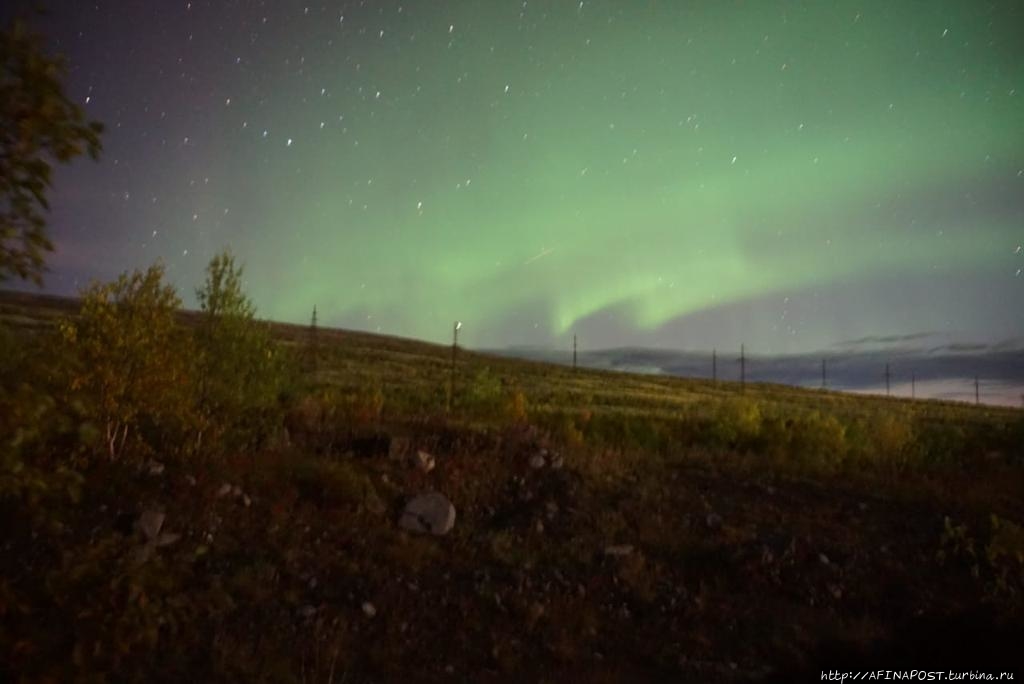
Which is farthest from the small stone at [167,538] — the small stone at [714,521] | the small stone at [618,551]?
the small stone at [714,521]

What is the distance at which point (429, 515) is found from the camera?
1230 cm

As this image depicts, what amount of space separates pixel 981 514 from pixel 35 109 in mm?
16394

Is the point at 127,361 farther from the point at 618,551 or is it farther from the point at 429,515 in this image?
the point at 618,551

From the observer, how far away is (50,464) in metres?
11.5

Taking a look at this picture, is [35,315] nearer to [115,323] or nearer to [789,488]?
[115,323]

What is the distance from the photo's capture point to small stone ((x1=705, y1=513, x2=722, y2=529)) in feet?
43.2

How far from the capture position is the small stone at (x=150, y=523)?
10297 mm

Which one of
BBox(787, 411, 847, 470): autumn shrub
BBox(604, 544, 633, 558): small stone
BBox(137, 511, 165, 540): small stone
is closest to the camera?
BBox(137, 511, 165, 540): small stone

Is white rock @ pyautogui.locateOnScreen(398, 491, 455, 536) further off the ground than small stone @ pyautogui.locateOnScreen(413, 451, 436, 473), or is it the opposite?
small stone @ pyautogui.locateOnScreen(413, 451, 436, 473)

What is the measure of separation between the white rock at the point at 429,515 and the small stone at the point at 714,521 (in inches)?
184

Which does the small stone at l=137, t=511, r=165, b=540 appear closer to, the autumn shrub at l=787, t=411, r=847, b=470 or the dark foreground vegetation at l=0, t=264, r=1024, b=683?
the dark foreground vegetation at l=0, t=264, r=1024, b=683

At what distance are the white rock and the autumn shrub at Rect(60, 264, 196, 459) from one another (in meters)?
4.35

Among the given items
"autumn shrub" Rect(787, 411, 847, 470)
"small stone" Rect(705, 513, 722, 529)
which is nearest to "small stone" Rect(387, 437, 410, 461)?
"small stone" Rect(705, 513, 722, 529)

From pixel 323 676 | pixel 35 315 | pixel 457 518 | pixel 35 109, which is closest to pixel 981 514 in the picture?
pixel 457 518
